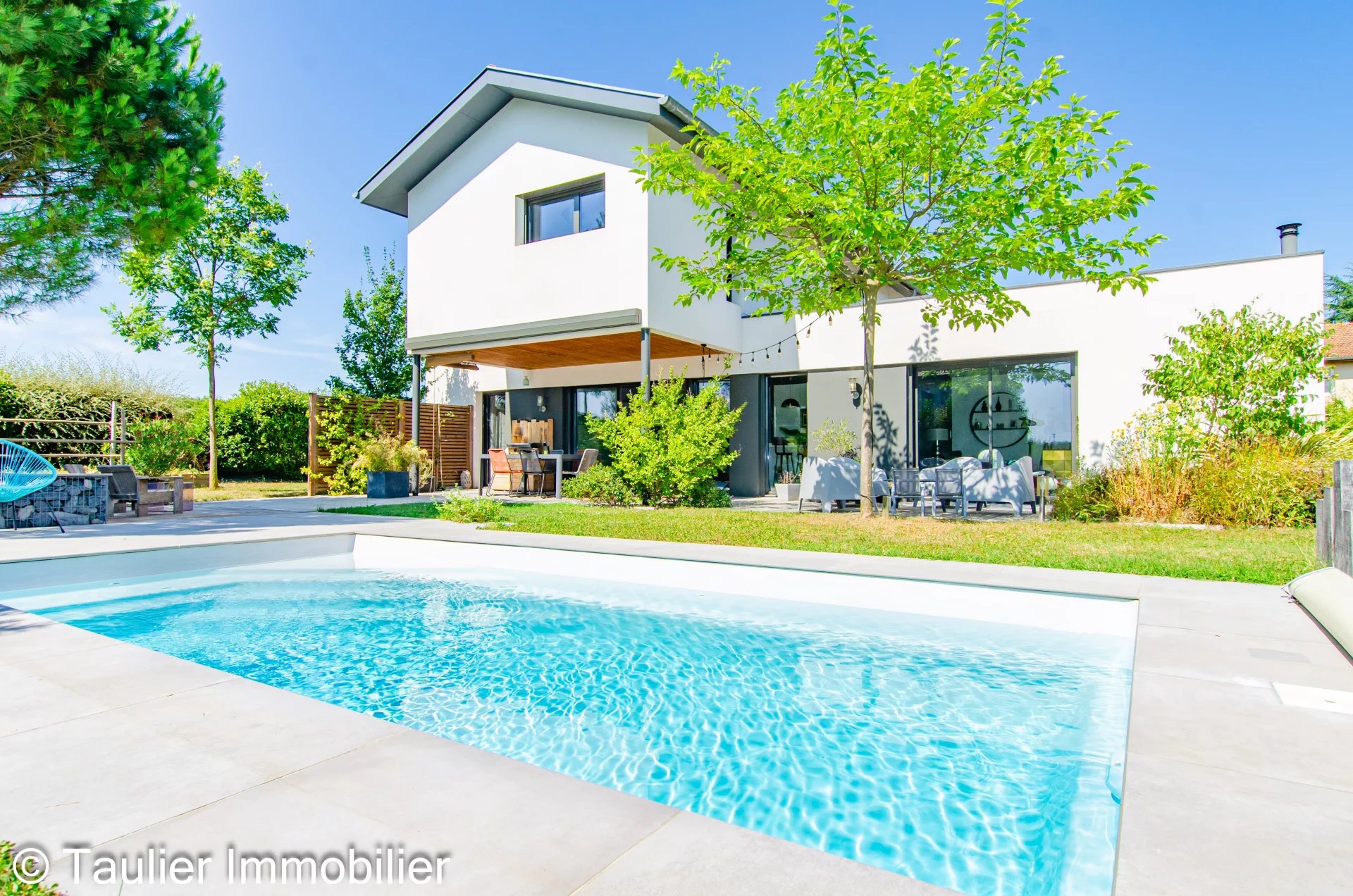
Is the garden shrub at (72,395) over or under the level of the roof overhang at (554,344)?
under

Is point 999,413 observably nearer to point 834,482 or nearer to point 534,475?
point 834,482

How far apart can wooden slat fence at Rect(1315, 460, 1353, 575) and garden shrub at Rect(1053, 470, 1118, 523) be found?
3.73 meters

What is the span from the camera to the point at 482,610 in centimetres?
555

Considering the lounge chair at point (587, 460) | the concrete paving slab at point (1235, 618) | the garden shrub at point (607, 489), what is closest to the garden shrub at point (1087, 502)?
the concrete paving slab at point (1235, 618)

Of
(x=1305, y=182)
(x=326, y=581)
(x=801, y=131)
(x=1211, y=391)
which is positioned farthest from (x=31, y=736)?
(x=1305, y=182)

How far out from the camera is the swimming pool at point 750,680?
2.45 m

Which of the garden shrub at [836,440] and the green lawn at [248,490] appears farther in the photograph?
the green lawn at [248,490]

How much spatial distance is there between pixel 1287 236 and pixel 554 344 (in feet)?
39.6

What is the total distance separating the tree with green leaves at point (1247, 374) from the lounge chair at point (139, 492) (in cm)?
1411

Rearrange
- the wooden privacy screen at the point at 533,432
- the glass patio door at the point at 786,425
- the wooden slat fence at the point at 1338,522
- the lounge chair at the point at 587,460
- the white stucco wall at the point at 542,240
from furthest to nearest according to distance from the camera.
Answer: the wooden privacy screen at the point at 533,432
the glass patio door at the point at 786,425
the lounge chair at the point at 587,460
the white stucco wall at the point at 542,240
the wooden slat fence at the point at 1338,522

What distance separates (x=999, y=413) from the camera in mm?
11719

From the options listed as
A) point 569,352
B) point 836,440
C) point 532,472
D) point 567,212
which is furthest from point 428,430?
point 836,440

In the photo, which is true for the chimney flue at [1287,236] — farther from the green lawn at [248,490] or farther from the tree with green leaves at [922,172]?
the green lawn at [248,490]

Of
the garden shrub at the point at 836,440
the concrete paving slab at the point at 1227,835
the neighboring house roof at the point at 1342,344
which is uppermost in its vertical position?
the neighboring house roof at the point at 1342,344
